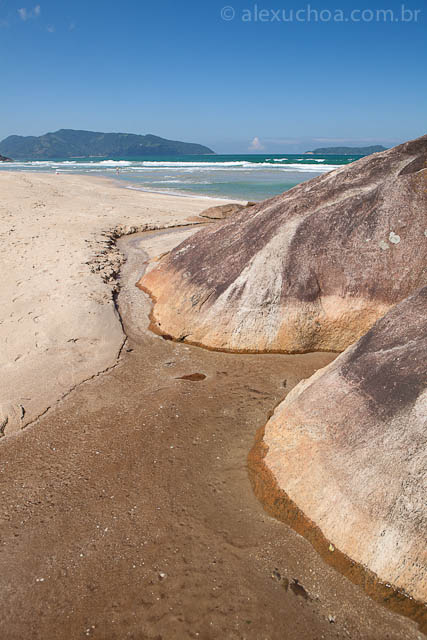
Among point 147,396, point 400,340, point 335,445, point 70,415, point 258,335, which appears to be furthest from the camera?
point 258,335

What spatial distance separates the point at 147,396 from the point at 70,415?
879 mm

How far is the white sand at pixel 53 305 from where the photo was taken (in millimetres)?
5027

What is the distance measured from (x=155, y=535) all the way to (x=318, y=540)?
4.01 ft

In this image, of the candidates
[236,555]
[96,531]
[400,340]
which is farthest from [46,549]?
[400,340]

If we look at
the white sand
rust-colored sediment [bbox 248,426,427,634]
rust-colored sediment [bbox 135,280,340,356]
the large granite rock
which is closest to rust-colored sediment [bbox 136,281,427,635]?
rust-colored sediment [bbox 248,426,427,634]

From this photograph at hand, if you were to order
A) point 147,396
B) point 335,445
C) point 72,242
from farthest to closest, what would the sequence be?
point 72,242 → point 147,396 → point 335,445

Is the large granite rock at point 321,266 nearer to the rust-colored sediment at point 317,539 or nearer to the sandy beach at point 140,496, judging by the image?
the sandy beach at point 140,496

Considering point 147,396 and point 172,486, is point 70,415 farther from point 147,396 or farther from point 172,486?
point 172,486

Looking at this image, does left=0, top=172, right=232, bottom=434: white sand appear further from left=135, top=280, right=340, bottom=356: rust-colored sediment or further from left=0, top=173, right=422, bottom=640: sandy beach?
left=135, top=280, right=340, bottom=356: rust-colored sediment

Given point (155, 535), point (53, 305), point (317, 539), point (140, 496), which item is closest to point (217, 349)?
point (140, 496)

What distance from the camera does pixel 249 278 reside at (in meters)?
5.99

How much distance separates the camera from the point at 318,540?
3.04 metres

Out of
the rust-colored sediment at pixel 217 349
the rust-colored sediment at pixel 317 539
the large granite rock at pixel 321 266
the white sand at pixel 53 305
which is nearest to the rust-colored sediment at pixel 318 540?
the rust-colored sediment at pixel 317 539

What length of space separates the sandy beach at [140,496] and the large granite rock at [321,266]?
372 millimetres
